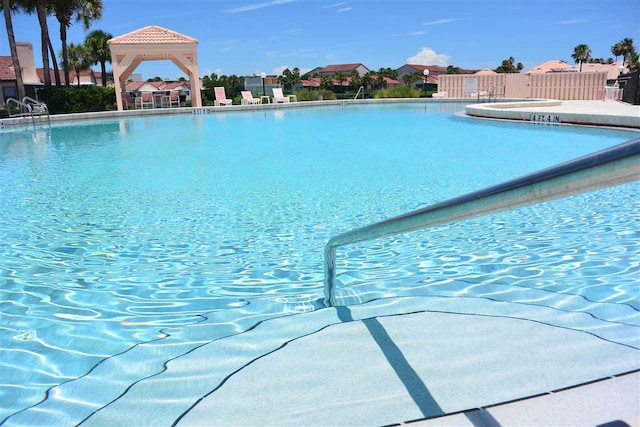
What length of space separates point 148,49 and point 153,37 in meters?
0.71

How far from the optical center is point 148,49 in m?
24.8

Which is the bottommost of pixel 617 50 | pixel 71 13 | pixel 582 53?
pixel 71 13

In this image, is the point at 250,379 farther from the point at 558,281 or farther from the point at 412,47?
the point at 412,47

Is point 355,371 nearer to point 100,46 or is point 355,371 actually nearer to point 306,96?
point 306,96

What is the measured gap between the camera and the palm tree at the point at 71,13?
2672 cm

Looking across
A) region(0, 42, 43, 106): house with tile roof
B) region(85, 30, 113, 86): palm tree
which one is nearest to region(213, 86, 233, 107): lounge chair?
region(0, 42, 43, 106): house with tile roof

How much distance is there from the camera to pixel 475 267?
3854 mm

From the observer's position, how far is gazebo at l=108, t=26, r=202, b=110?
24531mm

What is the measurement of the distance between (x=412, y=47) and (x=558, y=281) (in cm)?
4316

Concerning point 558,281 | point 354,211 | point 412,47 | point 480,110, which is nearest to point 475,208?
point 558,281

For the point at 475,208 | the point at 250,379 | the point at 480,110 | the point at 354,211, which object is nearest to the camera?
the point at 475,208

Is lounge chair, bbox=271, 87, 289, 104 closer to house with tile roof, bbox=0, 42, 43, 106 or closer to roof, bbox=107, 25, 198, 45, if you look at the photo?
roof, bbox=107, 25, 198, 45

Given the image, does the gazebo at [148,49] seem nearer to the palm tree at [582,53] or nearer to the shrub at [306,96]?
the shrub at [306,96]

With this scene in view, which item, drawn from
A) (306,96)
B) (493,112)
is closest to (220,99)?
(306,96)
